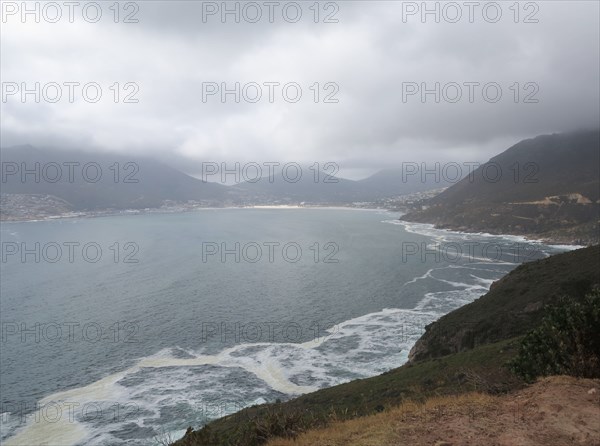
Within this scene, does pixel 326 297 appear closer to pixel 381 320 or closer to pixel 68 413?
pixel 381 320

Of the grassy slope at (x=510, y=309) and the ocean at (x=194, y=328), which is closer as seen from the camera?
the ocean at (x=194, y=328)

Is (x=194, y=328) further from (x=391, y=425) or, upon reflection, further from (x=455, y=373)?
(x=391, y=425)

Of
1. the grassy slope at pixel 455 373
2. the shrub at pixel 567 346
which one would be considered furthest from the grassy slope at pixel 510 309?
the shrub at pixel 567 346

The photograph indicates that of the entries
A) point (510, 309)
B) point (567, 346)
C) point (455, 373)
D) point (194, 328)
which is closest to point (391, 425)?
point (567, 346)

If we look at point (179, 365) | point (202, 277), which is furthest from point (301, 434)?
point (202, 277)

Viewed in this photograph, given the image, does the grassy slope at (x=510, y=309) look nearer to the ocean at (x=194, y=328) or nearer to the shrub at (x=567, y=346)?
the ocean at (x=194, y=328)
